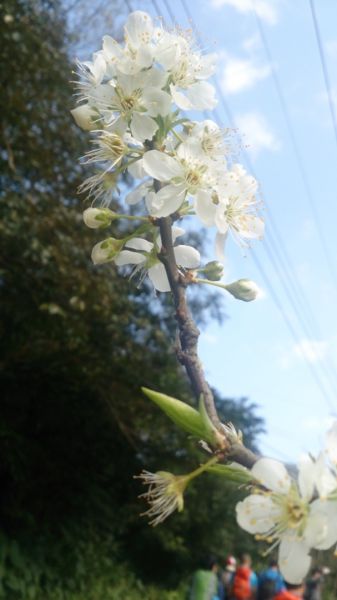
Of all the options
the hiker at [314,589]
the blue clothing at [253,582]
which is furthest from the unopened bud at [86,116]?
the hiker at [314,589]

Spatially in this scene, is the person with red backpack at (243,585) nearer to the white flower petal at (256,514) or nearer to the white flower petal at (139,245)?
the white flower petal at (139,245)

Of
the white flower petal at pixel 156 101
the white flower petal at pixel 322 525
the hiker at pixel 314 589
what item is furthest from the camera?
the hiker at pixel 314 589

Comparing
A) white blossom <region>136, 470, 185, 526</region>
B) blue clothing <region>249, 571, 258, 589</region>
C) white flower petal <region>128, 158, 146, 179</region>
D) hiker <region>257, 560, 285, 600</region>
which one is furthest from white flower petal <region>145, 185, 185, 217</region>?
blue clothing <region>249, 571, 258, 589</region>

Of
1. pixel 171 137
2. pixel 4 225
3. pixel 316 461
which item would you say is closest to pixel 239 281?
pixel 171 137

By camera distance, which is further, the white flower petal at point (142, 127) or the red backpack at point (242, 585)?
the red backpack at point (242, 585)

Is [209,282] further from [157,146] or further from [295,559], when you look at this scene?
[295,559]

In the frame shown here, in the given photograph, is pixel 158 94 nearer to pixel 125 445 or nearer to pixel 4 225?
pixel 4 225

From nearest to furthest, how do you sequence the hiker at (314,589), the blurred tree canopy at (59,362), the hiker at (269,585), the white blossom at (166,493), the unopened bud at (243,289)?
the white blossom at (166,493) < the unopened bud at (243,289) < the hiker at (269,585) < the blurred tree canopy at (59,362) < the hiker at (314,589)
